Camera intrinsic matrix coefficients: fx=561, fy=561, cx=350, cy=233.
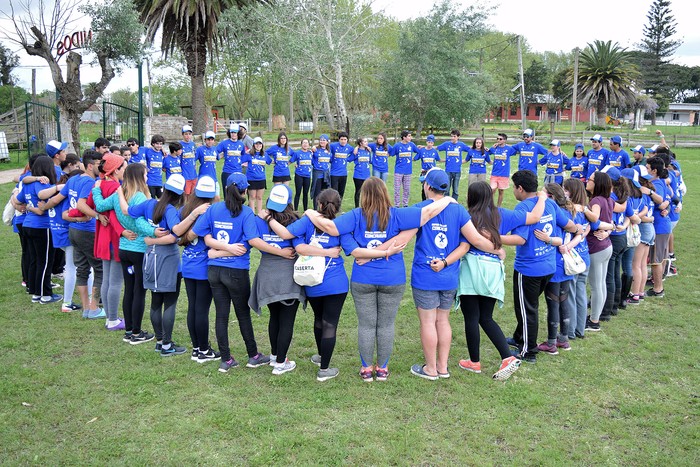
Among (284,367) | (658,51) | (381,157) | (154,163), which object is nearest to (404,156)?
(381,157)

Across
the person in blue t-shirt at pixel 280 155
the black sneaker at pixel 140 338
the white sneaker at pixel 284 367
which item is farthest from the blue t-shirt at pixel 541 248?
the person in blue t-shirt at pixel 280 155

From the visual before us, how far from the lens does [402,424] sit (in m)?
4.16

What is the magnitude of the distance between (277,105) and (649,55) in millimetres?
44624

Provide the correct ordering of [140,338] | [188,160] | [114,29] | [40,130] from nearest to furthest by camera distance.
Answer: [140,338], [188,160], [114,29], [40,130]

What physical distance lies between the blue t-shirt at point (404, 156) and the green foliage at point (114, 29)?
982cm

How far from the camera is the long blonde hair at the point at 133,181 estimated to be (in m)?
5.31

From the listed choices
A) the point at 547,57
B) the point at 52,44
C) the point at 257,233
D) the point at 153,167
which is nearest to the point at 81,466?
the point at 257,233

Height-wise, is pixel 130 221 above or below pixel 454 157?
below

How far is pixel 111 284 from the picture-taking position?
580cm

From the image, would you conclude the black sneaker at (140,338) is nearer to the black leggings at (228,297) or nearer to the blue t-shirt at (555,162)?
the black leggings at (228,297)

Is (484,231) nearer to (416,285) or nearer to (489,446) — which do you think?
(416,285)

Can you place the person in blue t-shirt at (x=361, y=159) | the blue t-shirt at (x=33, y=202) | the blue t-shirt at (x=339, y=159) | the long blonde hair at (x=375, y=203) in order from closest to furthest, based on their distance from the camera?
1. the long blonde hair at (x=375, y=203)
2. the blue t-shirt at (x=33, y=202)
3. the blue t-shirt at (x=339, y=159)
4. the person in blue t-shirt at (x=361, y=159)

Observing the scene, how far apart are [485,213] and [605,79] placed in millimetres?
46882

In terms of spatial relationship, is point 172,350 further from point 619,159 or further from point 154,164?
point 619,159
